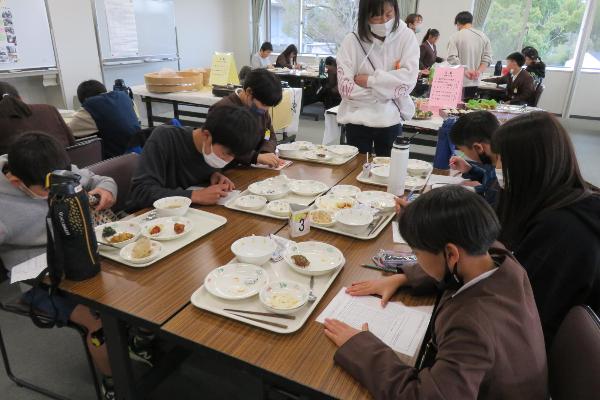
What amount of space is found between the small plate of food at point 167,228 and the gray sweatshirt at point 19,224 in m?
0.42

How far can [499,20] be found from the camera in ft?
24.5

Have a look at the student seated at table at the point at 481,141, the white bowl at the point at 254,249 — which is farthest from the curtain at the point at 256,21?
the white bowl at the point at 254,249

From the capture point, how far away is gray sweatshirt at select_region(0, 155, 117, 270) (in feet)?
4.76

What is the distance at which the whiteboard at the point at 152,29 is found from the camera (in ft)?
19.6

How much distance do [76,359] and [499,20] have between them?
8.41 m

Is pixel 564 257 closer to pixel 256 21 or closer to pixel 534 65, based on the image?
pixel 534 65

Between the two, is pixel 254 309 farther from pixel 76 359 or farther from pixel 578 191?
pixel 76 359

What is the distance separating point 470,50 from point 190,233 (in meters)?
4.41

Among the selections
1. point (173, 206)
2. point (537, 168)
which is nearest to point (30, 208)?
point (173, 206)

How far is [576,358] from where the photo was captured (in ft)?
2.98

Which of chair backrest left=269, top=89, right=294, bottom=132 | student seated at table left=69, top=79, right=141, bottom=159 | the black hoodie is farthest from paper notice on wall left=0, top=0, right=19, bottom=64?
the black hoodie

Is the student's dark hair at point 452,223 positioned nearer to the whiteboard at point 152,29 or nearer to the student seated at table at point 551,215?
the student seated at table at point 551,215

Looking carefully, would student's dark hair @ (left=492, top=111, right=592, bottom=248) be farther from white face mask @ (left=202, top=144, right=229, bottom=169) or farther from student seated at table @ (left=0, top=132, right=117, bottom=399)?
student seated at table @ (left=0, top=132, right=117, bottom=399)

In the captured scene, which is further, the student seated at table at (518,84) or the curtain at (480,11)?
the curtain at (480,11)
